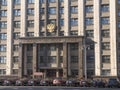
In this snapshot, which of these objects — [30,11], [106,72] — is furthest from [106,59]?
[30,11]

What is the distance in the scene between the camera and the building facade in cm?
7562

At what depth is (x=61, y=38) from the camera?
7712cm

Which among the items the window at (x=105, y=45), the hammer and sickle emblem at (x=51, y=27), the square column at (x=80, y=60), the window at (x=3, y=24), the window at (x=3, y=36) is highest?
the window at (x=3, y=24)

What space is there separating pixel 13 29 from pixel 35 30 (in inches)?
243

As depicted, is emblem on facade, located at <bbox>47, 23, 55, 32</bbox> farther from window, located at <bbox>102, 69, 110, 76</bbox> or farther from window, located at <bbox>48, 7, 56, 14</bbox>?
window, located at <bbox>102, 69, 110, 76</bbox>

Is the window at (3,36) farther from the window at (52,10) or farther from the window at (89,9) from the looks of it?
the window at (89,9)

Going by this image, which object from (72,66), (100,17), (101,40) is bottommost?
(72,66)

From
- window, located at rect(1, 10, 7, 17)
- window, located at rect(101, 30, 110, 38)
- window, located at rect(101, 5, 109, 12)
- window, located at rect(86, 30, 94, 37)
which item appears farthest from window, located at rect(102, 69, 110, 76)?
window, located at rect(1, 10, 7, 17)

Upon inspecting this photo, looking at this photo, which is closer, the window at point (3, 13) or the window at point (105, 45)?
the window at point (105, 45)

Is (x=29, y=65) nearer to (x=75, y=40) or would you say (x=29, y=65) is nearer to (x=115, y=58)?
(x=75, y=40)

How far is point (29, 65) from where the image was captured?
7906 cm

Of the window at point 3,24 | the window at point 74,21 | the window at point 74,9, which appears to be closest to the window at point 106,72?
the window at point 74,21

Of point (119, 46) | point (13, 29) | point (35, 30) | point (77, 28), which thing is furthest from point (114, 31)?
point (13, 29)

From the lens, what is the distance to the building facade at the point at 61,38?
75625 millimetres
